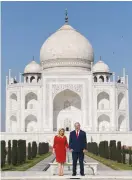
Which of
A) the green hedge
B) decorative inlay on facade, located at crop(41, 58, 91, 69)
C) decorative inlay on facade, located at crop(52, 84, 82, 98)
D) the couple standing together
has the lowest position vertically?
the green hedge

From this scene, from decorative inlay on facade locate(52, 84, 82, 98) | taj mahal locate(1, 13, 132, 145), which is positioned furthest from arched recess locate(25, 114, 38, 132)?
decorative inlay on facade locate(52, 84, 82, 98)

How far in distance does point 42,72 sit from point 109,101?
17.9 feet

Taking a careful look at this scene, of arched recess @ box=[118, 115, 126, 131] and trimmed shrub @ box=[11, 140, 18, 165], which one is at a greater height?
arched recess @ box=[118, 115, 126, 131]

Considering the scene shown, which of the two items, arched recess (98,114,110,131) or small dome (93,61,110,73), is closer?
arched recess (98,114,110,131)

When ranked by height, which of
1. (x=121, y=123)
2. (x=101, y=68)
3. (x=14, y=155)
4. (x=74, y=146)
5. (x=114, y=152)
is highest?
(x=101, y=68)

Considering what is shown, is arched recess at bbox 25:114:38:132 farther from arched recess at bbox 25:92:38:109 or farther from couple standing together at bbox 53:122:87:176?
couple standing together at bbox 53:122:87:176

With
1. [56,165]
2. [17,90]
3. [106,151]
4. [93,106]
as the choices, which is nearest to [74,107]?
[93,106]

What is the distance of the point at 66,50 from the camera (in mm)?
36625

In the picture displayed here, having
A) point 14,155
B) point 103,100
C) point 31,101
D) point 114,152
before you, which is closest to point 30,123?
point 31,101

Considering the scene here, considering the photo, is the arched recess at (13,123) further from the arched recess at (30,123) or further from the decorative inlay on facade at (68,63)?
the decorative inlay on facade at (68,63)

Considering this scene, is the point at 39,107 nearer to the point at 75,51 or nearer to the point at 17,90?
the point at 17,90

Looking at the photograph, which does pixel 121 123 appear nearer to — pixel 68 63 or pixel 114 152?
pixel 68 63

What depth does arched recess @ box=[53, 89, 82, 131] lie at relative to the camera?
35.0 m

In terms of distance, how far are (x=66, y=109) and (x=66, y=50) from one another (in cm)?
469
